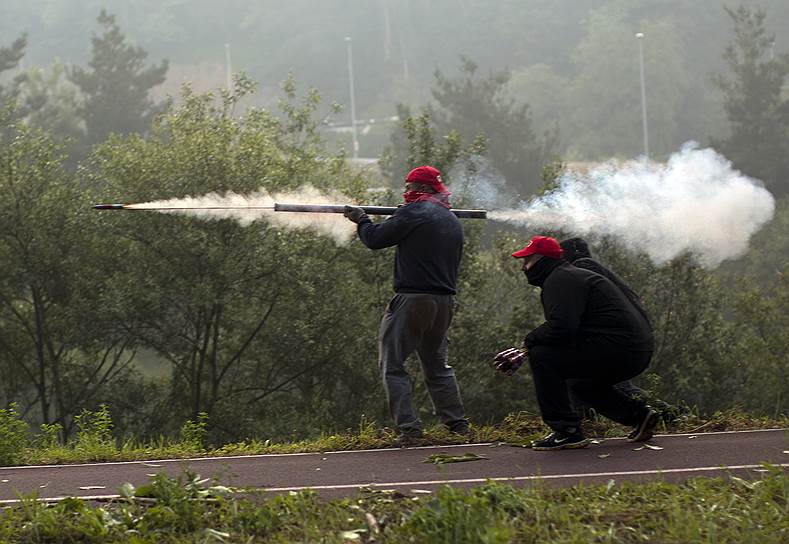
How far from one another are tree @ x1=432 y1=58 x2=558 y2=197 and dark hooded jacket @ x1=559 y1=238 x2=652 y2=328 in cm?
4772

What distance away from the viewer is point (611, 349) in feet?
31.1

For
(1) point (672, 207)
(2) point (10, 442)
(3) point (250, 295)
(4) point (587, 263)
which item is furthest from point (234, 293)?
(4) point (587, 263)

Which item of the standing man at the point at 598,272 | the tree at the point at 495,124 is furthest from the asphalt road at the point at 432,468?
the tree at the point at 495,124

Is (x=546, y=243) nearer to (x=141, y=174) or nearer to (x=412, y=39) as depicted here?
(x=141, y=174)

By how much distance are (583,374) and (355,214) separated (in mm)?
2395

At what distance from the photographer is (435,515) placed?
6773 mm

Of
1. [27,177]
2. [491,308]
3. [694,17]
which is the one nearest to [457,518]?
[491,308]

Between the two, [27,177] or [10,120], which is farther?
[10,120]

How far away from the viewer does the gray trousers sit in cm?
1033

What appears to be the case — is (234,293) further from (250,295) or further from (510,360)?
(510,360)

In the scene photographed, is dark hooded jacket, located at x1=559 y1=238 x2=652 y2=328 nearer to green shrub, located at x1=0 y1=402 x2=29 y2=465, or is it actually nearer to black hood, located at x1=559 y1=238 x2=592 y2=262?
black hood, located at x1=559 y1=238 x2=592 y2=262

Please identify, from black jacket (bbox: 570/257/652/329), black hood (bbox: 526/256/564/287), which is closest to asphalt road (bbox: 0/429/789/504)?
black jacket (bbox: 570/257/652/329)

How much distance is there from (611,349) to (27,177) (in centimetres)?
2305

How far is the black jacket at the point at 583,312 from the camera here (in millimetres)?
9469
